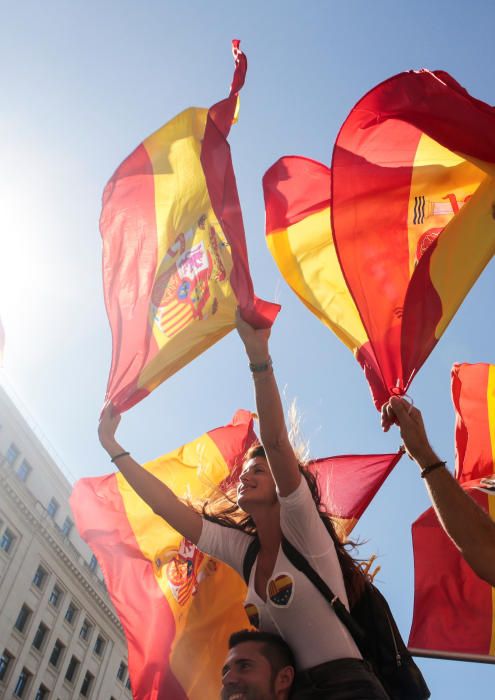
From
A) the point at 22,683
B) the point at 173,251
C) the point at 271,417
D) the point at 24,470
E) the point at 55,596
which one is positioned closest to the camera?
the point at 271,417

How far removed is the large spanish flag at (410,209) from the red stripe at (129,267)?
4.41ft

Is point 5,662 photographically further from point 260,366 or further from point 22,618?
point 260,366

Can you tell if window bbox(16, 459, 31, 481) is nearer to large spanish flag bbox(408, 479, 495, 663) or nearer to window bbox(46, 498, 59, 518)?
window bbox(46, 498, 59, 518)

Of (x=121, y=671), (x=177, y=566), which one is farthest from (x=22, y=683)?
(x=177, y=566)

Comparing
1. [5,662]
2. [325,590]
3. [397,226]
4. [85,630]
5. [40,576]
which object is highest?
[40,576]

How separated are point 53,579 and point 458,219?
31581 mm

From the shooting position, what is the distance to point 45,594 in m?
29.7

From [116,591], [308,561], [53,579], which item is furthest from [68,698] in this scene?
[308,561]

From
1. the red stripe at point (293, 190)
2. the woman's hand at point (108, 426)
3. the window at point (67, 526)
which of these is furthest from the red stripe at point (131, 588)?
the window at point (67, 526)

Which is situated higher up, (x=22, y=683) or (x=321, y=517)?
(x=22, y=683)

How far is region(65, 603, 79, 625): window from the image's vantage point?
31953 millimetres

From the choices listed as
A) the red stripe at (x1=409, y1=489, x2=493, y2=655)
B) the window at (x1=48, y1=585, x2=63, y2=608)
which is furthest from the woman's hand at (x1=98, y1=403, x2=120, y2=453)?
the window at (x1=48, y1=585, x2=63, y2=608)

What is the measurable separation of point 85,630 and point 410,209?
114 feet

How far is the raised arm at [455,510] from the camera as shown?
7.42ft
